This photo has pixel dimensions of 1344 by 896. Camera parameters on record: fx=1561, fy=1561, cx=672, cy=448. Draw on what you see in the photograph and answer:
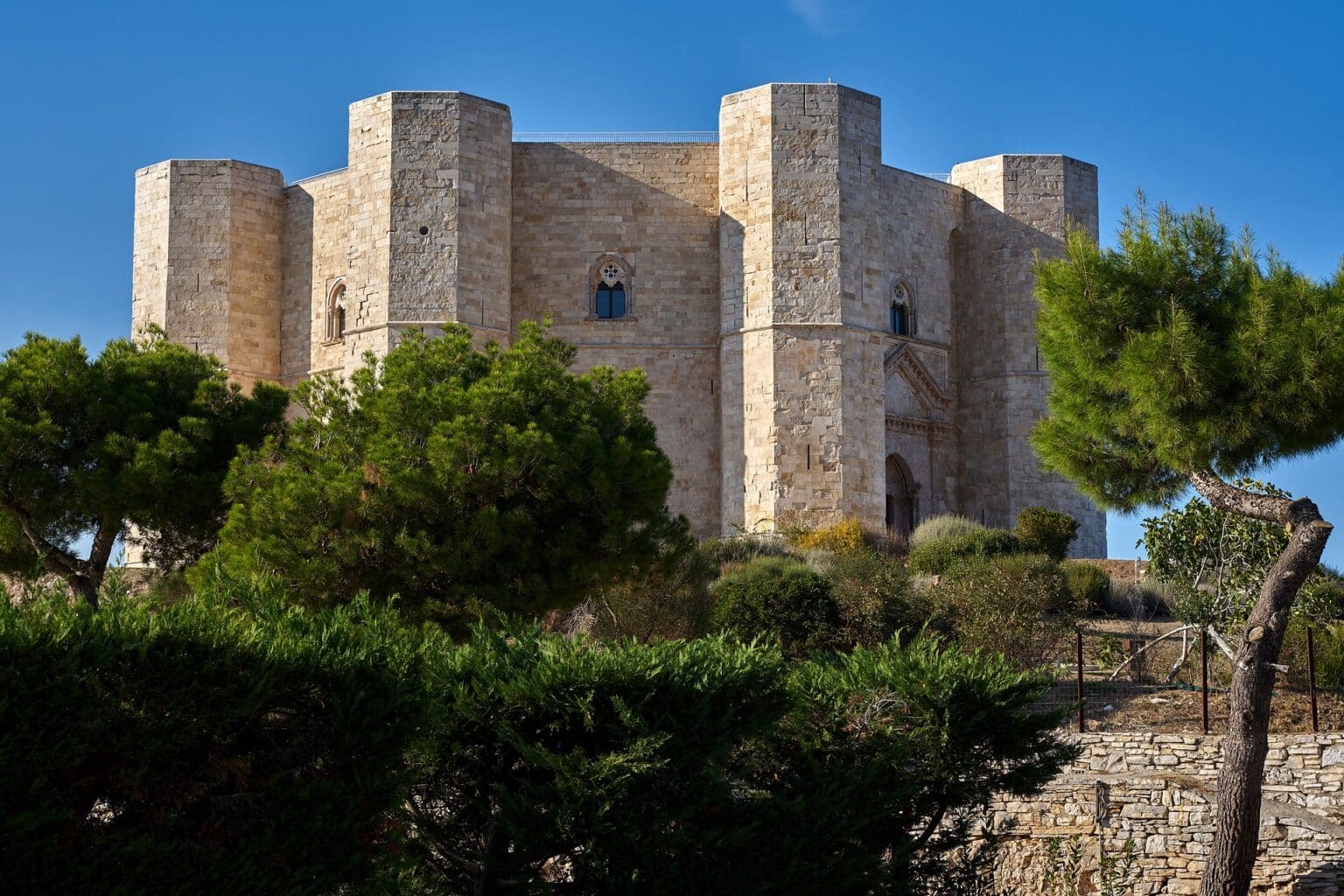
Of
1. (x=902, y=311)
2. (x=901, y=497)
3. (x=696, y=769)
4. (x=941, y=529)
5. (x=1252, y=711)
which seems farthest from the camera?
(x=901, y=497)

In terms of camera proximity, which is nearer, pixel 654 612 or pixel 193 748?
pixel 193 748

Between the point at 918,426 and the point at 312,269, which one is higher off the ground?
the point at 312,269

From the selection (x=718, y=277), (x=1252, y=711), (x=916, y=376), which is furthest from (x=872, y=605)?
(x=916, y=376)

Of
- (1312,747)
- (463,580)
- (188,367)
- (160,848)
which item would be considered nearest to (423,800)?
(160,848)

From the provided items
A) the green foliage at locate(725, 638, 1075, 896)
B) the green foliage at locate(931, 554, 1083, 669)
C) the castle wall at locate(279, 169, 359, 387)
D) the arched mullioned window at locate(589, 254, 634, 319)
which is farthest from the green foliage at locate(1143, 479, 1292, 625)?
the castle wall at locate(279, 169, 359, 387)

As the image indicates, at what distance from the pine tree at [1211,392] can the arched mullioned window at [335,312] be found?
51.2 feet

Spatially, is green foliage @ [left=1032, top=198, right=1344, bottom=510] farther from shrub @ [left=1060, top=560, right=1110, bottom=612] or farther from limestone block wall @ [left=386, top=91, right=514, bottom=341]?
limestone block wall @ [left=386, top=91, right=514, bottom=341]

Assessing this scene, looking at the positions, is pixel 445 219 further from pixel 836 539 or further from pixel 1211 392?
pixel 1211 392

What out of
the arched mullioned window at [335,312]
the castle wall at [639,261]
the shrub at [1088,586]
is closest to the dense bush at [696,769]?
the shrub at [1088,586]

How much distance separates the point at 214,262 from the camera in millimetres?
26750

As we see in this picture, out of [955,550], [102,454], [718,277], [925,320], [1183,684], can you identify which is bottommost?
[1183,684]

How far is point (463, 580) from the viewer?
14.6m

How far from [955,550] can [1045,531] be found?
2.66m

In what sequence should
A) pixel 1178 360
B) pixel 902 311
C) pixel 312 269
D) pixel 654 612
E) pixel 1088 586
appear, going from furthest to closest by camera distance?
pixel 902 311 → pixel 312 269 → pixel 1088 586 → pixel 654 612 → pixel 1178 360
